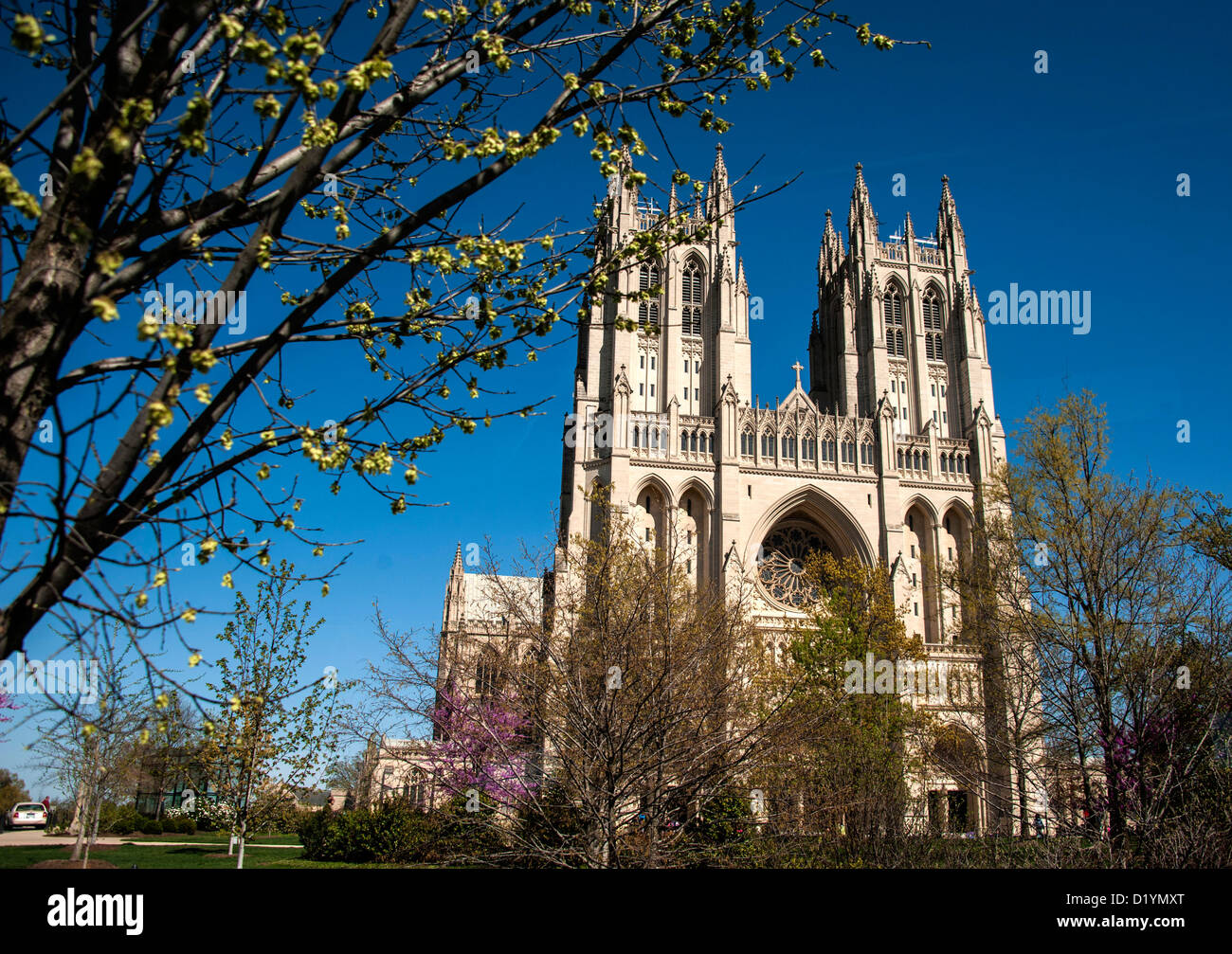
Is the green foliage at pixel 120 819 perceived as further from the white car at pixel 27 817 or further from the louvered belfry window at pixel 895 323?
the louvered belfry window at pixel 895 323

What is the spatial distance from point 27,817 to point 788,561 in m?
38.7

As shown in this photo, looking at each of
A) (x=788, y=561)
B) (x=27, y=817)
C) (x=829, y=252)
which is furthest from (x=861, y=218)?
(x=27, y=817)

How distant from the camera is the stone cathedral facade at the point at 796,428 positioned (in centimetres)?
3981

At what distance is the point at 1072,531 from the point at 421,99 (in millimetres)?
16268

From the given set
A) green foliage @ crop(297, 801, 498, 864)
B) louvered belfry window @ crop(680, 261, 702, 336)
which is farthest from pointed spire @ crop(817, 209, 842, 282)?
green foliage @ crop(297, 801, 498, 864)

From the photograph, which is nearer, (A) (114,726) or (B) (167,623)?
(B) (167,623)

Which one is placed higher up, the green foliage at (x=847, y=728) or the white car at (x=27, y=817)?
the green foliage at (x=847, y=728)

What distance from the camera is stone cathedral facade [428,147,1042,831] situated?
131 ft

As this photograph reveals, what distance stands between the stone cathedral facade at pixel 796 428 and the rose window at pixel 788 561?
76mm

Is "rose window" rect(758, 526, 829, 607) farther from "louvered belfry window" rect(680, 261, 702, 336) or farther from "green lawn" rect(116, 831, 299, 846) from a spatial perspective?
"green lawn" rect(116, 831, 299, 846)

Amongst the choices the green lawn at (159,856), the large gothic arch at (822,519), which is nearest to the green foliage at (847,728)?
the large gothic arch at (822,519)
